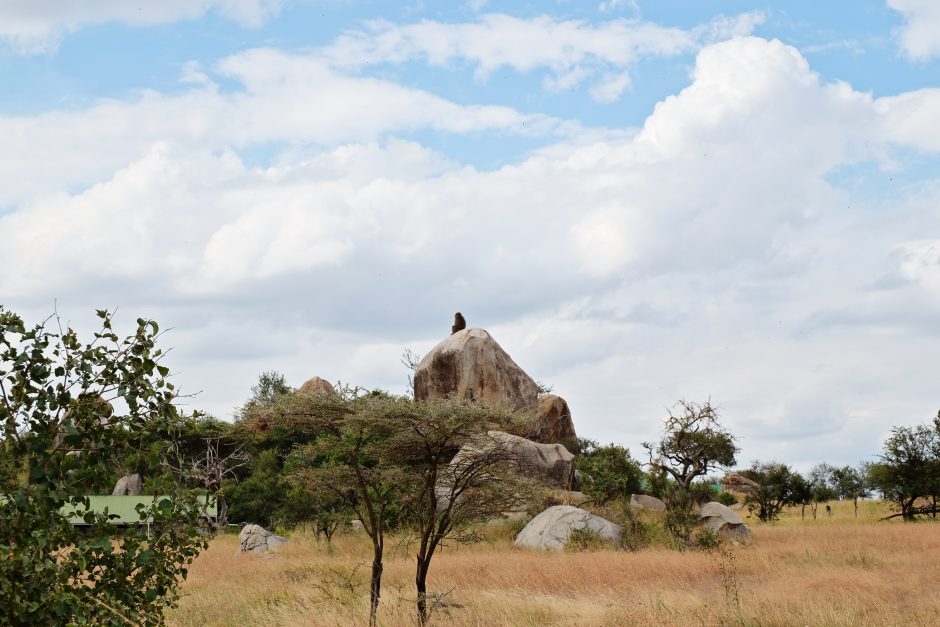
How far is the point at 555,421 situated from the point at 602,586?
1304 inches

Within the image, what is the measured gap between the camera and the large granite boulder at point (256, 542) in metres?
29.5

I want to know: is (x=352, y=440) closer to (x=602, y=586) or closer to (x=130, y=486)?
(x=602, y=586)

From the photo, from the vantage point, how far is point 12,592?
5602 mm

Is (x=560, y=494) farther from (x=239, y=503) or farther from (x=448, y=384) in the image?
(x=239, y=503)

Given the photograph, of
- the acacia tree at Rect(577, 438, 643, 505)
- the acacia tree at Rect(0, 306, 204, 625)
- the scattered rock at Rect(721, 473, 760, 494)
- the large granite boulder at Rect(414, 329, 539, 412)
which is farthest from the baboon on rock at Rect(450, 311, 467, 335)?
the acacia tree at Rect(0, 306, 204, 625)

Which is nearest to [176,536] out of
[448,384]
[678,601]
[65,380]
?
[65,380]

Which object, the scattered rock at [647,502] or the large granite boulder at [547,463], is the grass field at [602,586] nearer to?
the large granite boulder at [547,463]

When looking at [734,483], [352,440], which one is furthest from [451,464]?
[734,483]

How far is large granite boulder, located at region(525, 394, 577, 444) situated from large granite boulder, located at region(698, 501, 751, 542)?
18676 mm

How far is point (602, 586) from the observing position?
17.8 meters

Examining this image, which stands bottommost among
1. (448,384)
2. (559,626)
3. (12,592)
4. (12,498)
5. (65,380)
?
(559,626)

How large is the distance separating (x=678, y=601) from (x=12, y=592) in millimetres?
11680

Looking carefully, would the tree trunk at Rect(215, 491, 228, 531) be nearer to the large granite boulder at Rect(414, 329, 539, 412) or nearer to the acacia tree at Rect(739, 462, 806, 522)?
the large granite boulder at Rect(414, 329, 539, 412)

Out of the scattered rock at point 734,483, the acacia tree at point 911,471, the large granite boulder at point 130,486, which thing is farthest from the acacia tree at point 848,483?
the large granite boulder at point 130,486
